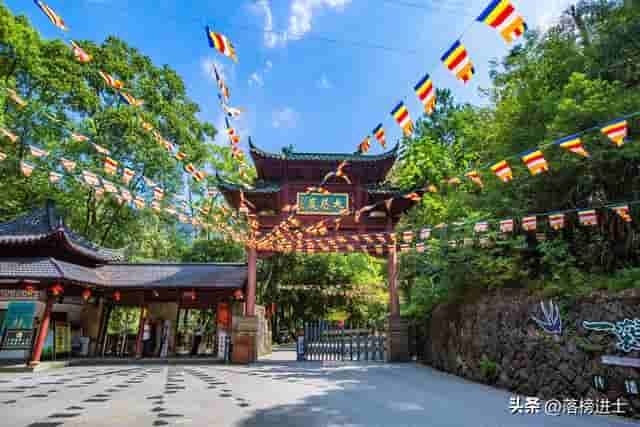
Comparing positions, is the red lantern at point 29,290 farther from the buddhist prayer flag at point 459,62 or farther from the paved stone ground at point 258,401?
the buddhist prayer flag at point 459,62

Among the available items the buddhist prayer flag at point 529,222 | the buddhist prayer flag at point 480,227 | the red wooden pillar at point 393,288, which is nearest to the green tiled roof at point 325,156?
the red wooden pillar at point 393,288

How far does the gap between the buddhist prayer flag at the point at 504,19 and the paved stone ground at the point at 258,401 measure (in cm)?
498

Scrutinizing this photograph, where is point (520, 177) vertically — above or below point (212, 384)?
above

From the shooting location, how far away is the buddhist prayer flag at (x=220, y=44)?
5.61 meters

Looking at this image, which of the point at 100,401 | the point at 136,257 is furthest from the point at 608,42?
the point at 136,257

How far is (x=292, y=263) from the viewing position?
23297 millimetres

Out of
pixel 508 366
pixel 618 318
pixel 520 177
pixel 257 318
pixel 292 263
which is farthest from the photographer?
pixel 292 263

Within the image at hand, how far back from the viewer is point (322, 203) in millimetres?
13484

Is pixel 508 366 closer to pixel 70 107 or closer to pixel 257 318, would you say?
pixel 257 318

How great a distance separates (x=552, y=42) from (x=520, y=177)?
434 cm

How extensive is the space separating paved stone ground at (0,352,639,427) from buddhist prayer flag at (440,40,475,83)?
15.6 ft

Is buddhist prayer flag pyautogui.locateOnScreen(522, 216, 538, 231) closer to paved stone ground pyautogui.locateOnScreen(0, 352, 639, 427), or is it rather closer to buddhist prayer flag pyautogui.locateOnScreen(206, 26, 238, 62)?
paved stone ground pyautogui.locateOnScreen(0, 352, 639, 427)

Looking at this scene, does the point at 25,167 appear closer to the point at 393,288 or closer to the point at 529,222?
the point at 529,222

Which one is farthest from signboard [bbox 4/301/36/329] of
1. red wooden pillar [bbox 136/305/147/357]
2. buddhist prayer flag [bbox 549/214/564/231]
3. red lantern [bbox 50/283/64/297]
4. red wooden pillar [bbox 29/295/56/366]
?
buddhist prayer flag [bbox 549/214/564/231]
